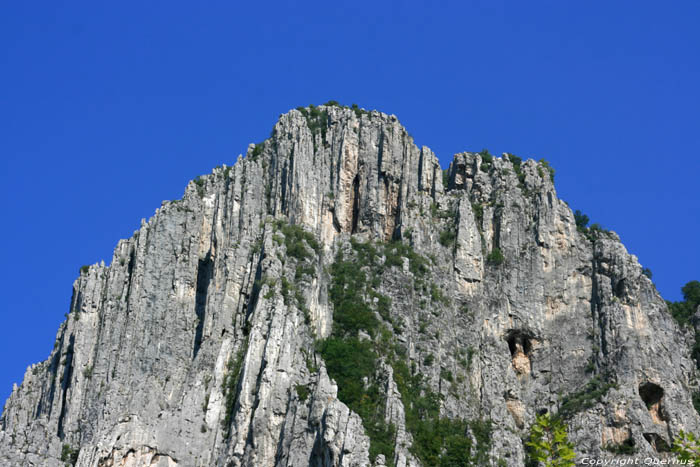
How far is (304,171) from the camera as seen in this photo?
11056cm

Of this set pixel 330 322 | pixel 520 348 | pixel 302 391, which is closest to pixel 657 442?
pixel 520 348

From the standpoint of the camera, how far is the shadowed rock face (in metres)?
86.9

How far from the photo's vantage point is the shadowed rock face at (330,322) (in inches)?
3423

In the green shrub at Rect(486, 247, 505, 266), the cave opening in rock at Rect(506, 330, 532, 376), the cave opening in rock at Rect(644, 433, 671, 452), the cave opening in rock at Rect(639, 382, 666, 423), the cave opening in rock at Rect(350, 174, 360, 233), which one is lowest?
the cave opening in rock at Rect(644, 433, 671, 452)

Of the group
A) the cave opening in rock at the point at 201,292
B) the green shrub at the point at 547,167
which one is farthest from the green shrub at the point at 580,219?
the cave opening in rock at the point at 201,292

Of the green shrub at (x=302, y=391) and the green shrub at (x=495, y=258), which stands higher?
the green shrub at (x=495, y=258)

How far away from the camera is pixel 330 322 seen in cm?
9938

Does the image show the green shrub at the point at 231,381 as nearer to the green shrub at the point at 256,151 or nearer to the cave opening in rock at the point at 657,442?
the green shrub at the point at 256,151

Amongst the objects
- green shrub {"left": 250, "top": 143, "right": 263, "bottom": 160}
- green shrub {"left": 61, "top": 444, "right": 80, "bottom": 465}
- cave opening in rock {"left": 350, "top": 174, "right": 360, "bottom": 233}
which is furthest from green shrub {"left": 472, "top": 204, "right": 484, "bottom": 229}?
green shrub {"left": 61, "top": 444, "right": 80, "bottom": 465}

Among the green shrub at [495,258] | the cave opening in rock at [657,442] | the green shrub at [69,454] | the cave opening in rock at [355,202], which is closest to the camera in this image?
the green shrub at [69,454]

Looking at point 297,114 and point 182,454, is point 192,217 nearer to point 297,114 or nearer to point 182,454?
point 297,114

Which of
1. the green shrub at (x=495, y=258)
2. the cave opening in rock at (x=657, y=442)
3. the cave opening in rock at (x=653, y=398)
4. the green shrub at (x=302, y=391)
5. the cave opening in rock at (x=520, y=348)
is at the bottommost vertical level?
the green shrub at (x=302, y=391)

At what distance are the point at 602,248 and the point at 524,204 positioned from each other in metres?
8.66

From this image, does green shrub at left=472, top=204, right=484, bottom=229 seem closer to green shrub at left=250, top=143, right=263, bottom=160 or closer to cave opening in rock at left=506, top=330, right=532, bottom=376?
cave opening in rock at left=506, top=330, right=532, bottom=376
